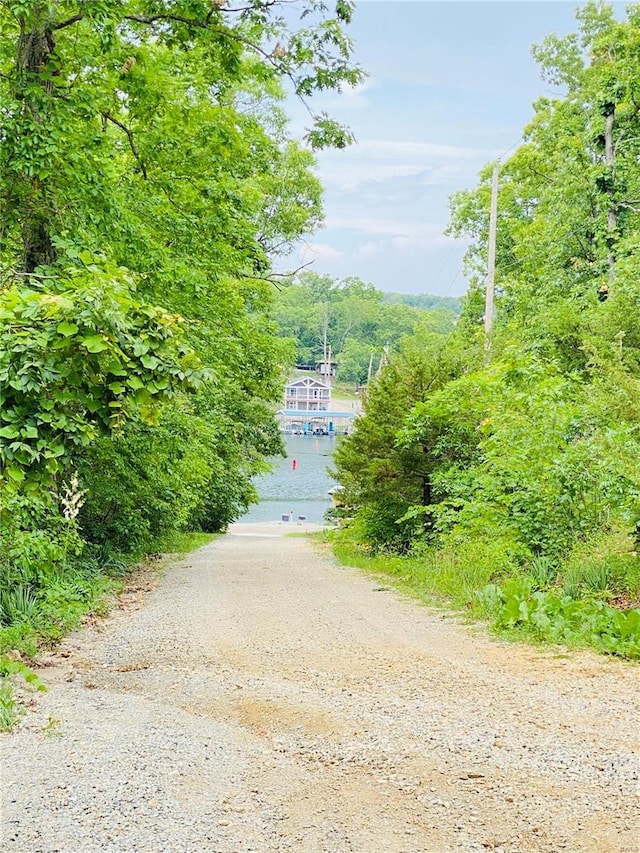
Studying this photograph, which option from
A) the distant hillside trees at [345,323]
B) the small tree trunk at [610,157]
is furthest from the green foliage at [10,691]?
the distant hillside trees at [345,323]

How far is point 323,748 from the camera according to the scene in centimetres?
399

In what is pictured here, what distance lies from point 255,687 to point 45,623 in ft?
8.18

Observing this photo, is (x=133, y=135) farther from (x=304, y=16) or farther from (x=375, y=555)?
(x=375, y=555)

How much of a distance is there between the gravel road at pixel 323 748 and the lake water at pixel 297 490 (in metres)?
30.7

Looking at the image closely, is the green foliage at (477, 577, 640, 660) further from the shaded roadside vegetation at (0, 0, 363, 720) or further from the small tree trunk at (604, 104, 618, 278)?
the small tree trunk at (604, 104, 618, 278)

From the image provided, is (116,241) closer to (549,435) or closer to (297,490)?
(549,435)

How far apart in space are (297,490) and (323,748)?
6084cm

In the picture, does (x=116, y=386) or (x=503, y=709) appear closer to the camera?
(x=116, y=386)

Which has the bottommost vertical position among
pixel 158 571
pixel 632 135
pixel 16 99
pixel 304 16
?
pixel 158 571

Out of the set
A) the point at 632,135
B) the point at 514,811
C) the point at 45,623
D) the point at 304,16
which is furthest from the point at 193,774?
the point at 632,135

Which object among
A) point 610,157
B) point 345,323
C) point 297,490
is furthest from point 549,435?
point 345,323

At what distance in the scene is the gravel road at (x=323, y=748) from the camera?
308 centimetres

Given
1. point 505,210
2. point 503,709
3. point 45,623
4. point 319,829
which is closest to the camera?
point 319,829

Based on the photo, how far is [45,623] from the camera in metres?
6.68
